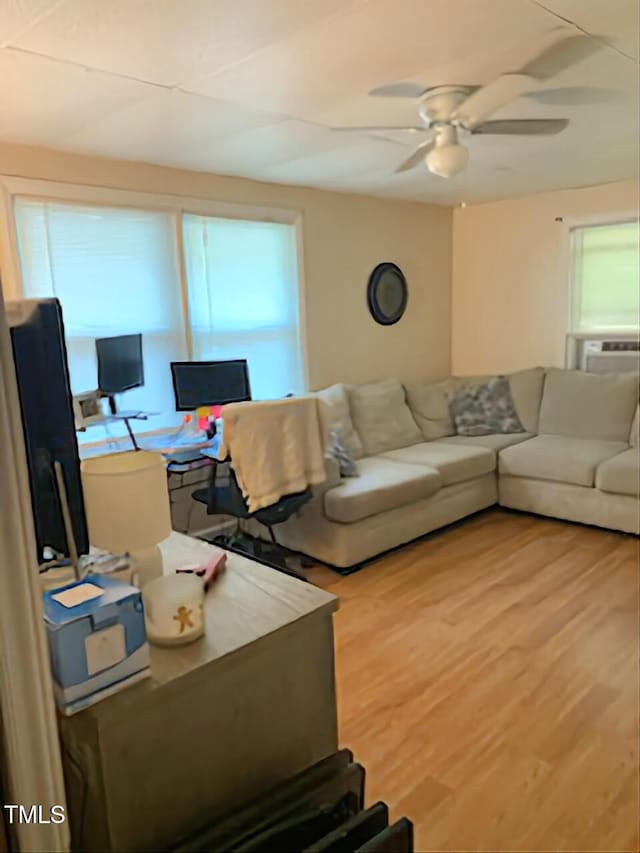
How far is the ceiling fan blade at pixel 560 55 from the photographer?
210cm

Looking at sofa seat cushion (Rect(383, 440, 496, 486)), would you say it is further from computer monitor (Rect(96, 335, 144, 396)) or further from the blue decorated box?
the blue decorated box

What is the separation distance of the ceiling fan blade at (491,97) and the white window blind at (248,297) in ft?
5.69

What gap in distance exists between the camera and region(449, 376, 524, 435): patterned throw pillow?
16.4 ft

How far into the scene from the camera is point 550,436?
4824mm

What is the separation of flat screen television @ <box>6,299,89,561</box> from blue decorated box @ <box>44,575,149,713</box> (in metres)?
0.17

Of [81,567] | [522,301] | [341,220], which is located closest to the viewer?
[81,567]

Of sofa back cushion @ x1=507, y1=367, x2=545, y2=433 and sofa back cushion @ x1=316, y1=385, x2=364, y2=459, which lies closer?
sofa back cushion @ x1=316, y1=385, x2=364, y2=459

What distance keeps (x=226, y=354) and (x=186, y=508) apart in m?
1.04

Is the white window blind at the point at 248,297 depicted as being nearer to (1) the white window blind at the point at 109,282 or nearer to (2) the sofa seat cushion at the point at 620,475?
(1) the white window blind at the point at 109,282

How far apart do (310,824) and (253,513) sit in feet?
7.10

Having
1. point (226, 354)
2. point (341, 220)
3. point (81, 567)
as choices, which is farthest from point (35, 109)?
point (341, 220)

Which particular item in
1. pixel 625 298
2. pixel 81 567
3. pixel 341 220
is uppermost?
pixel 341 220

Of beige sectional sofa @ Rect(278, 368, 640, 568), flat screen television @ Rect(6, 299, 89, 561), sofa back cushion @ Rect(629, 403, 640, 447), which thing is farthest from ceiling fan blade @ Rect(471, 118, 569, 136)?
sofa back cushion @ Rect(629, 403, 640, 447)

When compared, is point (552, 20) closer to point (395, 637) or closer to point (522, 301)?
point (395, 637)
